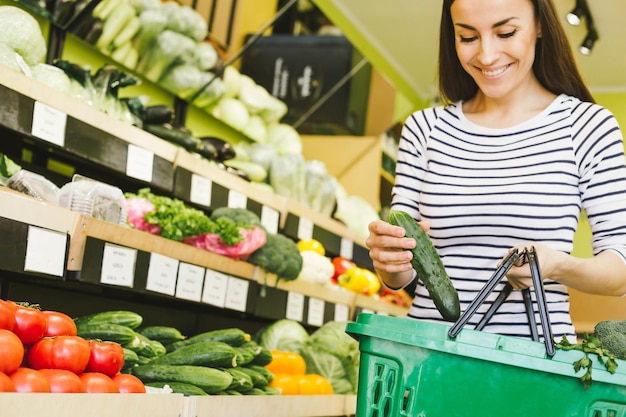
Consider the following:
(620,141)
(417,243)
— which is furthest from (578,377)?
(620,141)

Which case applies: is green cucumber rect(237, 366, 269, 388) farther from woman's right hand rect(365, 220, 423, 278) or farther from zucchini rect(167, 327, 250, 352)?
woman's right hand rect(365, 220, 423, 278)

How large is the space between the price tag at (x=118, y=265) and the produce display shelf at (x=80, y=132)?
1.18 feet

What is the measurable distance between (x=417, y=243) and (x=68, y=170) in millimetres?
1894

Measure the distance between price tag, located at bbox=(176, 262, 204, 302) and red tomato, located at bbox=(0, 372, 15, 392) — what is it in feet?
3.70

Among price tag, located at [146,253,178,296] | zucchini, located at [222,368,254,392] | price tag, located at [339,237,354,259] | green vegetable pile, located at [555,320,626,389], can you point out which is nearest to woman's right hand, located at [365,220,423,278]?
green vegetable pile, located at [555,320,626,389]

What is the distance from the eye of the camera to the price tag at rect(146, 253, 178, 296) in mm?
2422

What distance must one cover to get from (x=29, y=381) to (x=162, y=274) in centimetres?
100

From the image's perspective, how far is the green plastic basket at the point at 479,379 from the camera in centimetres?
132

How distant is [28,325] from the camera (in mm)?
1680

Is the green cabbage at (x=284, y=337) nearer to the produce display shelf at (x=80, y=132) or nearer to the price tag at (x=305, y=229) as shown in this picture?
the price tag at (x=305, y=229)

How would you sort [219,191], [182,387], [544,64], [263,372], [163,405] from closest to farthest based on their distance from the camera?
[163,405] → [544,64] → [182,387] → [263,372] → [219,191]

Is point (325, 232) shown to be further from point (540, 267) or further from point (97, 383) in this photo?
point (540, 267)

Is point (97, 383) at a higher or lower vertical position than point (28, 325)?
lower

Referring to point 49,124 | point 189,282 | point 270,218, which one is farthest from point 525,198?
point 270,218
